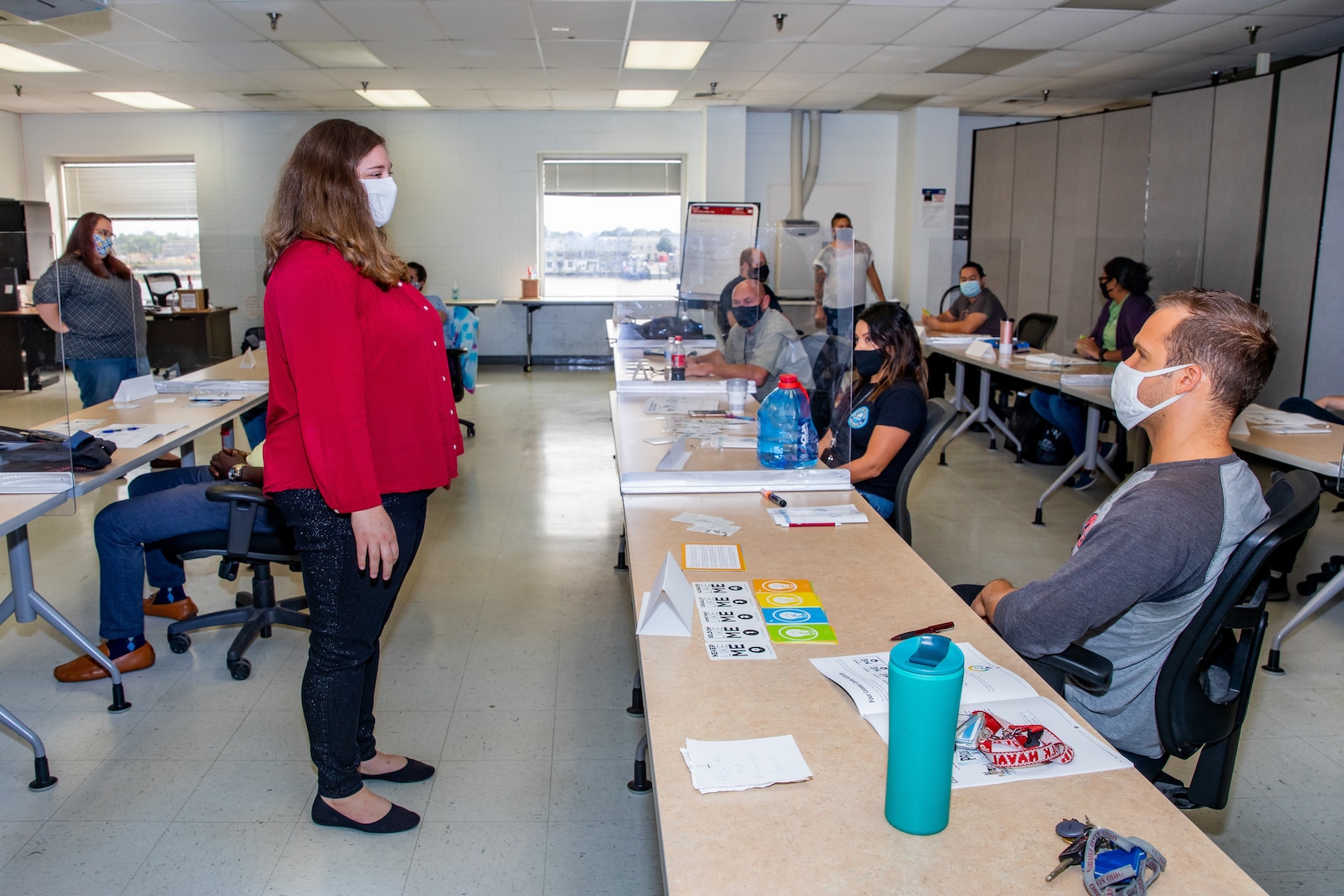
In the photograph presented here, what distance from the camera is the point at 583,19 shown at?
234 inches

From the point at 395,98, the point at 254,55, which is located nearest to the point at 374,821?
the point at 254,55

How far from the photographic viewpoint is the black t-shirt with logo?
9.32 feet

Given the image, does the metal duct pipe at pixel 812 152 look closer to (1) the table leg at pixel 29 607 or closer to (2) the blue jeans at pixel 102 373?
(2) the blue jeans at pixel 102 373

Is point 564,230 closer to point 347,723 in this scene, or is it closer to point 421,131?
point 421,131

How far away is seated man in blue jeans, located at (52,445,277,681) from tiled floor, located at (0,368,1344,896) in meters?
0.08

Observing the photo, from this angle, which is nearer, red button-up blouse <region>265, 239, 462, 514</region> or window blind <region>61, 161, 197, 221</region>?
red button-up blouse <region>265, 239, 462, 514</region>

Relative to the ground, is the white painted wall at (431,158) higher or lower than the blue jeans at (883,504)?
higher

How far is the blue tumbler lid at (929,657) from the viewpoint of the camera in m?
1.00

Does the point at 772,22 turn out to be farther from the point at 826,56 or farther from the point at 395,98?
the point at 395,98

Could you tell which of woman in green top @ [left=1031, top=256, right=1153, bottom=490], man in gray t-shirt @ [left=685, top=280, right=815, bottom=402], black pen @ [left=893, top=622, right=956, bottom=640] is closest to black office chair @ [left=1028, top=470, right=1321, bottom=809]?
black pen @ [left=893, top=622, right=956, bottom=640]

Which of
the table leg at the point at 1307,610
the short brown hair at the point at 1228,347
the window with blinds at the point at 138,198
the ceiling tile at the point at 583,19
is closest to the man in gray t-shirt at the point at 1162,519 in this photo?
the short brown hair at the point at 1228,347

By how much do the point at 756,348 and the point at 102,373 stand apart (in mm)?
2998

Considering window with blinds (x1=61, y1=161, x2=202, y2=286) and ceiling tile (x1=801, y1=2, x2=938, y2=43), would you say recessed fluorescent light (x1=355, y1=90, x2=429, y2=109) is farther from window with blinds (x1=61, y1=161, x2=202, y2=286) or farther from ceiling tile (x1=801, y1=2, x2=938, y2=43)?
ceiling tile (x1=801, y1=2, x2=938, y2=43)

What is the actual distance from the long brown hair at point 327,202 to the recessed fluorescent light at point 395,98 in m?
7.45
